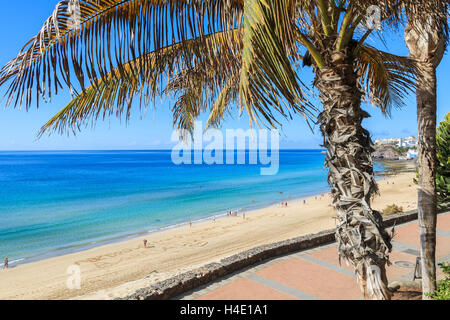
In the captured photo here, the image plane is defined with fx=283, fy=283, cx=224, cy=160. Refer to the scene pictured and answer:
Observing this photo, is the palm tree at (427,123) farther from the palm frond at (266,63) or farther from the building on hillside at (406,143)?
the building on hillside at (406,143)

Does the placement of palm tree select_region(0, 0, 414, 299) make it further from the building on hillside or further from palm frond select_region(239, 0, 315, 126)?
the building on hillside

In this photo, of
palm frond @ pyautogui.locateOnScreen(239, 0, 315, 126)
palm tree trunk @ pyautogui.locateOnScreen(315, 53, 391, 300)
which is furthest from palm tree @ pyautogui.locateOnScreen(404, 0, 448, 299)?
palm frond @ pyautogui.locateOnScreen(239, 0, 315, 126)

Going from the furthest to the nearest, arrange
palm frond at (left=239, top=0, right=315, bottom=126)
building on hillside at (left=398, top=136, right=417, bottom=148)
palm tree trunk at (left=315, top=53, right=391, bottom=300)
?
1. building on hillside at (left=398, top=136, right=417, bottom=148)
2. palm tree trunk at (left=315, top=53, right=391, bottom=300)
3. palm frond at (left=239, top=0, right=315, bottom=126)

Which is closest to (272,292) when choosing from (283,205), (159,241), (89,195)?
(159,241)

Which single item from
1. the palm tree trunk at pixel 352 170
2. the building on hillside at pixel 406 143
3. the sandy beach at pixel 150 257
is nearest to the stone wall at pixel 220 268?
the palm tree trunk at pixel 352 170

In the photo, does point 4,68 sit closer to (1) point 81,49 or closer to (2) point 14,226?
(1) point 81,49

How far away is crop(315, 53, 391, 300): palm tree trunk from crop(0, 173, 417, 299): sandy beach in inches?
316

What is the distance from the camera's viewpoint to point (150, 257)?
49.9 ft

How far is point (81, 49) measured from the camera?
6.14ft

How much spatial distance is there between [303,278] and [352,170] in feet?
14.4

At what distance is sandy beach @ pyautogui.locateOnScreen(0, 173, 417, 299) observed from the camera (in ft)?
37.4

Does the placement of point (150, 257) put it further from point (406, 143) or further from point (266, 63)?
point (406, 143)

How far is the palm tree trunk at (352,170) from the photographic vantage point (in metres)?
2.94
